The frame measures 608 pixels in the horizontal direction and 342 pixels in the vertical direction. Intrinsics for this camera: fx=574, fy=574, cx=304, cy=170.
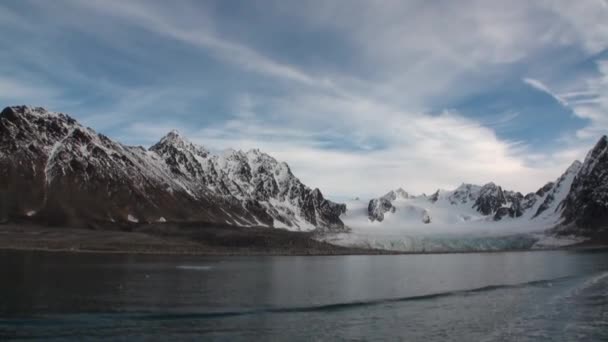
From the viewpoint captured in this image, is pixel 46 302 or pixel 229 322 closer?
pixel 229 322

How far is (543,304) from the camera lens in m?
65.4

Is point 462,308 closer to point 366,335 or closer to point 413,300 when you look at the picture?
point 413,300

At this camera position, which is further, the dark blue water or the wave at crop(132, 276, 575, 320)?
the wave at crop(132, 276, 575, 320)

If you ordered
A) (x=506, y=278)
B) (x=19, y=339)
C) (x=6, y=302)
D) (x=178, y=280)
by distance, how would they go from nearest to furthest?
(x=19, y=339) < (x=6, y=302) < (x=178, y=280) < (x=506, y=278)

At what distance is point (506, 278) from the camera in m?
103

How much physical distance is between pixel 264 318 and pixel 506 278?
212ft

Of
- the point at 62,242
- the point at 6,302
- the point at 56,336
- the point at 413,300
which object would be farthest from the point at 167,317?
the point at 62,242

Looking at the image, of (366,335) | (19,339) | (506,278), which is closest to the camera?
(19,339)

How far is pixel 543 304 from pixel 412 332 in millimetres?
25950

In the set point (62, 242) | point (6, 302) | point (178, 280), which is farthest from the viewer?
point (62, 242)

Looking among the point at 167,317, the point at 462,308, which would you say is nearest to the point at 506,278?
the point at 462,308

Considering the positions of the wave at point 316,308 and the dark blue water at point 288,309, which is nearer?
the dark blue water at point 288,309

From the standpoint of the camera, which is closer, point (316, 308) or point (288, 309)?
point (288, 309)

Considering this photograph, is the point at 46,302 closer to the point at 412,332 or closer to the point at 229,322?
the point at 229,322
